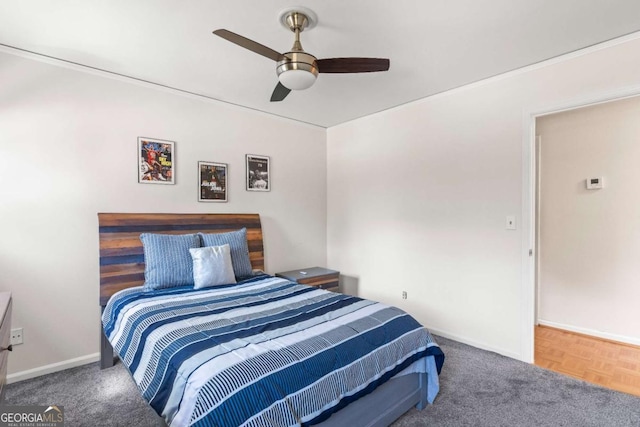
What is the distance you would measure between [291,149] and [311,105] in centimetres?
70

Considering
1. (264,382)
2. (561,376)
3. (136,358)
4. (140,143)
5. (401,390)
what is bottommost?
(561,376)

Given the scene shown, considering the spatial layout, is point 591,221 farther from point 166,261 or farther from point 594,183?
point 166,261

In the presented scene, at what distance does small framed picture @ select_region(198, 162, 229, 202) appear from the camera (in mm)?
3307

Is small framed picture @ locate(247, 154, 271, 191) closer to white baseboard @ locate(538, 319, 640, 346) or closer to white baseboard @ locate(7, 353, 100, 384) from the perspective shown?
white baseboard @ locate(7, 353, 100, 384)

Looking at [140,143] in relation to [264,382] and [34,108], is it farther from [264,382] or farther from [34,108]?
[264,382]

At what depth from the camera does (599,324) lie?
3.26m

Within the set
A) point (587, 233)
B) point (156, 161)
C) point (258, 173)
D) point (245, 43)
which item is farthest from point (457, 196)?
point (156, 161)

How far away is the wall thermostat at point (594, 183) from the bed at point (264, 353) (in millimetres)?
2661

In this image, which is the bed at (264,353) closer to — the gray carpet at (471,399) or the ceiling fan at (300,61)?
the gray carpet at (471,399)

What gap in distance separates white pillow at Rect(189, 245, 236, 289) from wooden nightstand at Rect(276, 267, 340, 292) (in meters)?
0.91

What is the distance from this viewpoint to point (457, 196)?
3.13 m

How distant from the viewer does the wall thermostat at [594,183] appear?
3247mm

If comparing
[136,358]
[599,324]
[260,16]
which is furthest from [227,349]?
[599,324]

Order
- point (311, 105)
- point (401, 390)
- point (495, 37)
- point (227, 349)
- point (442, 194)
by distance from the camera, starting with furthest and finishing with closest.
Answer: point (311, 105), point (442, 194), point (495, 37), point (401, 390), point (227, 349)
